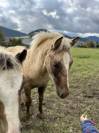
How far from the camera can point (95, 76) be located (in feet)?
54.7

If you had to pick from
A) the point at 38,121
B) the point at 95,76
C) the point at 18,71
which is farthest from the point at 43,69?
the point at 95,76

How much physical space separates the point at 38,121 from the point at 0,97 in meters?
4.46

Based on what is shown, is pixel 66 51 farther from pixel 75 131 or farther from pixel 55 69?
pixel 75 131

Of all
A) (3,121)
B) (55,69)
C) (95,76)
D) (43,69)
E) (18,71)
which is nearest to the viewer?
(3,121)

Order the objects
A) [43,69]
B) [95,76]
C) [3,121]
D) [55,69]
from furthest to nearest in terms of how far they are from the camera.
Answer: [95,76] < [43,69] < [55,69] < [3,121]

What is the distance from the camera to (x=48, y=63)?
781cm

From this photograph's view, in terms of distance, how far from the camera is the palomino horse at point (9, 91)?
3.98 m

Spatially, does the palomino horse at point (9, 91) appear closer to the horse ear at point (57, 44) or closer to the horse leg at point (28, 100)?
the horse ear at point (57, 44)

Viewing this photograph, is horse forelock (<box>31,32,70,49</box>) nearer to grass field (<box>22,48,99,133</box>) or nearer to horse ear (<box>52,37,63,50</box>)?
horse ear (<box>52,37,63,50</box>)

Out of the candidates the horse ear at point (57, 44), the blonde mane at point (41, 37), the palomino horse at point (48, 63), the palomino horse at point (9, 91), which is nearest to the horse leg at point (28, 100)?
the palomino horse at point (48, 63)

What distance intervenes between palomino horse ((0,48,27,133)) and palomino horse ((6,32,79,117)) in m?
2.92

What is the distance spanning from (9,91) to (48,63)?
369 centimetres

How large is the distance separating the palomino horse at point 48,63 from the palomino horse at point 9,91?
2922 millimetres

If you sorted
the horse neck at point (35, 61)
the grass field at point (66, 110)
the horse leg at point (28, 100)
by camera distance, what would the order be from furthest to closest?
the horse leg at point (28, 100), the horse neck at point (35, 61), the grass field at point (66, 110)
